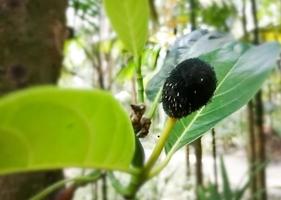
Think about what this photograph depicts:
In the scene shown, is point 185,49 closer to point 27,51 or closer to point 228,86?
point 228,86

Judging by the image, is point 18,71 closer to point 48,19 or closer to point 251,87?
point 48,19

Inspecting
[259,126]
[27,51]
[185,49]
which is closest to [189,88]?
[185,49]

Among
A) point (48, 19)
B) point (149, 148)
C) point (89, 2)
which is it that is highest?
point (89, 2)

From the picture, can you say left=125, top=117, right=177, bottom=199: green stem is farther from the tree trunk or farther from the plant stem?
the tree trunk

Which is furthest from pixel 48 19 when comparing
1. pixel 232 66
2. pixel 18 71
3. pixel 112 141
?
pixel 112 141

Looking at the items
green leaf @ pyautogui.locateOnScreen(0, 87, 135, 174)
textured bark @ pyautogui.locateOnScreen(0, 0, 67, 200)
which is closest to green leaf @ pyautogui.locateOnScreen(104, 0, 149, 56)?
green leaf @ pyautogui.locateOnScreen(0, 87, 135, 174)
